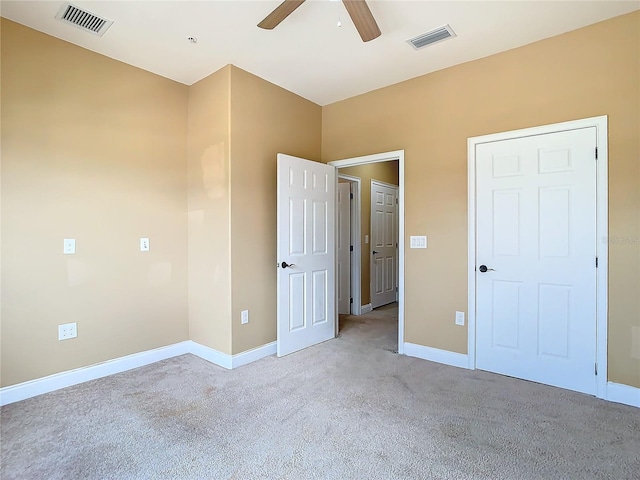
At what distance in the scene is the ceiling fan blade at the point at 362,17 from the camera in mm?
1971

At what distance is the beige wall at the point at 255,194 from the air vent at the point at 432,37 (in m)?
1.46

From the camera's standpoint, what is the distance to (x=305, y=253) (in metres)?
3.58

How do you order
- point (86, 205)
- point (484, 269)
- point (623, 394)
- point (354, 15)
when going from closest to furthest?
point (354, 15) → point (623, 394) → point (86, 205) → point (484, 269)

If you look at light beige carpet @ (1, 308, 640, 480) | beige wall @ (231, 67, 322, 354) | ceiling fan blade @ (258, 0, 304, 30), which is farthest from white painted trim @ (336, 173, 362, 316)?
ceiling fan blade @ (258, 0, 304, 30)

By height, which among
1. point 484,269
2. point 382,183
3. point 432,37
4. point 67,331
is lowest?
point 67,331

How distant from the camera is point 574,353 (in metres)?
2.61

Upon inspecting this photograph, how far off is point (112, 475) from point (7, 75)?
2746mm

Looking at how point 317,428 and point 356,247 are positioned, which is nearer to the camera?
point 317,428

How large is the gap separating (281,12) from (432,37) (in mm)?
1279

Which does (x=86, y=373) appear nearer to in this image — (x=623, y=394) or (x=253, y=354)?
(x=253, y=354)

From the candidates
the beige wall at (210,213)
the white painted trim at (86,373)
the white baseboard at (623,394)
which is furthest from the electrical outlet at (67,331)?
the white baseboard at (623,394)

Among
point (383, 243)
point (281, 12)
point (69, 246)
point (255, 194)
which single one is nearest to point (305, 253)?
point (255, 194)

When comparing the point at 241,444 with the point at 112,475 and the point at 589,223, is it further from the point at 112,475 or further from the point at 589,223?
the point at 589,223

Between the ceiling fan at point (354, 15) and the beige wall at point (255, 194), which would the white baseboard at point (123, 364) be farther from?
the ceiling fan at point (354, 15)
